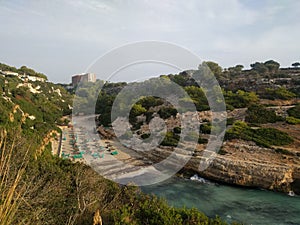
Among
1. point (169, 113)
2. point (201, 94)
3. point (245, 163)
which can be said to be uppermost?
point (201, 94)

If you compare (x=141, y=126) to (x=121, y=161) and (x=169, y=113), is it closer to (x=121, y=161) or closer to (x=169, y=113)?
(x=169, y=113)

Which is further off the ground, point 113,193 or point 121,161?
point 113,193

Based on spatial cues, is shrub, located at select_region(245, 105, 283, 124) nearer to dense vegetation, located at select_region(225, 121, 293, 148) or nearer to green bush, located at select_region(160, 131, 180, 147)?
dense vegetation, located at select_region(225, 121, 293, 148)

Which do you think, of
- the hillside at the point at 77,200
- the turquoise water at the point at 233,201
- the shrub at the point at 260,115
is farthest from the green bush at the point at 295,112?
the hillside at the point at 77,200

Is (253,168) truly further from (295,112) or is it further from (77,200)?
(77,200)

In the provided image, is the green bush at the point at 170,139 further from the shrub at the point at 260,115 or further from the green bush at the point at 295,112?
the green bush at the point at 295,112

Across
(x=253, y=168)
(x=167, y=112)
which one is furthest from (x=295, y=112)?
(x=167, y=112)

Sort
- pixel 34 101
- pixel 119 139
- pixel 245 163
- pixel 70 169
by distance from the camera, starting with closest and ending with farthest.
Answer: pixel 70 169 < pixel 245 163 < pixel 119 139 < pixel 34 101

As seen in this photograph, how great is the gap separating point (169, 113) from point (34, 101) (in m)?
16.5

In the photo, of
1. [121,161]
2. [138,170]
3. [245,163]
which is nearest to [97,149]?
[121,161]

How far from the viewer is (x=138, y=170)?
59.8ft

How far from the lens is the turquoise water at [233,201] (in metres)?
12.1

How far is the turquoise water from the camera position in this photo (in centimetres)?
1215

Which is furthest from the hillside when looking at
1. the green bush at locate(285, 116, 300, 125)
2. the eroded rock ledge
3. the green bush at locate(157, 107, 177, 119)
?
the green bush at locate(285, 116, 300, 125)
